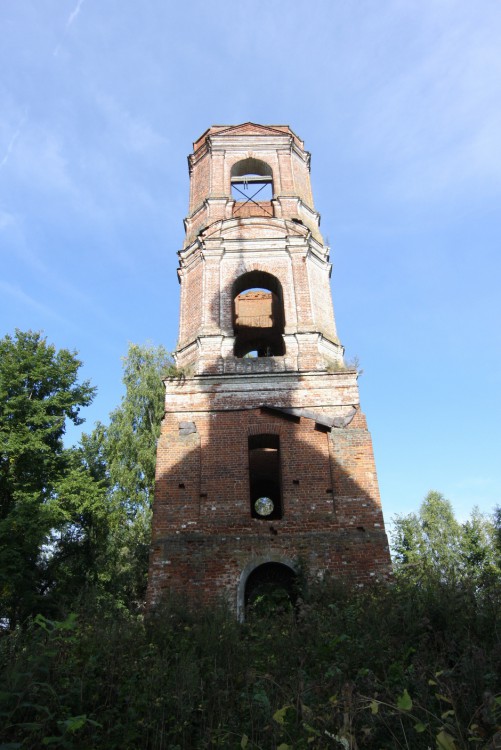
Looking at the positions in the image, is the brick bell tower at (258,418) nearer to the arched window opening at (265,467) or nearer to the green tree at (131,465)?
the arched window opening at (265,467)

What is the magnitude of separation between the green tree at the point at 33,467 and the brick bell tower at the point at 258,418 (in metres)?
4.64

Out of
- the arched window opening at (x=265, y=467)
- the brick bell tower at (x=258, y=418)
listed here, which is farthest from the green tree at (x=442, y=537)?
the brick bell tower at (x=258, y=418)

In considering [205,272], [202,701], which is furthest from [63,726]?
[205,272]

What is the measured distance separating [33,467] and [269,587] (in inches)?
308

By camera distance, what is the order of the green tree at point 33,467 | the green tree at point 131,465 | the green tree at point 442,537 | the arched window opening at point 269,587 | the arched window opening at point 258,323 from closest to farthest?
the arched window opening at point 269,587 → the green tree at point 33,467 → the arched window opening at point 258,323 → the green tree at point 131,465 → the green tree at point 442,537

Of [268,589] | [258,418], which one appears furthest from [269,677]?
[258,418]

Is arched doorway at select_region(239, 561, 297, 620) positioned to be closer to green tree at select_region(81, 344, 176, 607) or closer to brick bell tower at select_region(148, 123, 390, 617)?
brick bell tower at select_region(148, 123, 390, 617)

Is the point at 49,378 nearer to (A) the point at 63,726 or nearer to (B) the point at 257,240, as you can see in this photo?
(B) the point at 257,240

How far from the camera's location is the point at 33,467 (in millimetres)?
14406

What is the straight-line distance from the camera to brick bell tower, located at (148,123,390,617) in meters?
9.18

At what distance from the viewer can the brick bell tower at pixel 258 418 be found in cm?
918

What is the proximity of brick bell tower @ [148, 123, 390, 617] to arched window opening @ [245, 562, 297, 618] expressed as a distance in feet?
0.11

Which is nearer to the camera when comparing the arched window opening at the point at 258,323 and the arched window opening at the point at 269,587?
the arched window opening at the point at 269,587

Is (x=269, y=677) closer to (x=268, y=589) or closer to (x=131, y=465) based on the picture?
(x=268, y=589)
